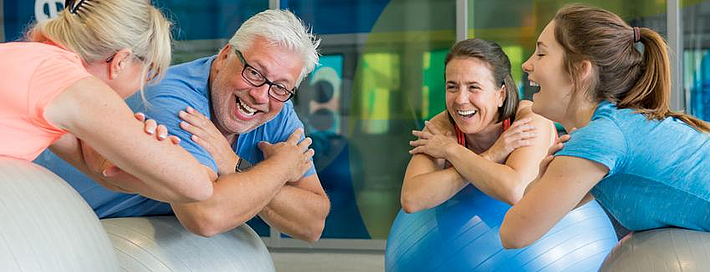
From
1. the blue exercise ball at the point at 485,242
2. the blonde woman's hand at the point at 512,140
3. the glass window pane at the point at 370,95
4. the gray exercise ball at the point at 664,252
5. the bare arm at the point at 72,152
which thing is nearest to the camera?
the gray exercise ball at the point at 664,252

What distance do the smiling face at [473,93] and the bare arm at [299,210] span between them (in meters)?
0.68

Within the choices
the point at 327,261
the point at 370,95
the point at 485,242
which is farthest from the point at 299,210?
the point at 370,95

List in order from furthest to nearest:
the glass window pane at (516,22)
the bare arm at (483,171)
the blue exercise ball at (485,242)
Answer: the glass window pane at (516,22) < the bare arm at (483,171) < the blue exercise ball at (485,242)

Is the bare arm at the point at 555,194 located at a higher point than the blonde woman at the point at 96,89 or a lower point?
lower

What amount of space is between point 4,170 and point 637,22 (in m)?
4.40

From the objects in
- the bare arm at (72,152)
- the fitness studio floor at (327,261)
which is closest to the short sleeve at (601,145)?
the bare arm at (72,152)

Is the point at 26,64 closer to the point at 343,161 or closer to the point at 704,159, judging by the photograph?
the point at 704,159

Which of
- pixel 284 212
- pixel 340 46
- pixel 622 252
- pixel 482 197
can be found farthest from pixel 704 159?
pixel 340 46

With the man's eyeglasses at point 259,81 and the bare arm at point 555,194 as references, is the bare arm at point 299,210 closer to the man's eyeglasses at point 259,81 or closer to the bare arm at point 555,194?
the man's eyeglasses at point 259,81

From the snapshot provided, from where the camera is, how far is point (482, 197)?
2.60 metres

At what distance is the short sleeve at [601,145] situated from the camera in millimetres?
1747

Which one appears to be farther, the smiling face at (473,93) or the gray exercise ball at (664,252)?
the smiling face at (473,93)

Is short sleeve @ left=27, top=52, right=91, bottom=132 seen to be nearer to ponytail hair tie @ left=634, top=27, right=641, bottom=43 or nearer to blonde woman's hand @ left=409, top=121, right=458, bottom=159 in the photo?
ponytail hair tie @ left=634, top=27, right=641, bottom=43

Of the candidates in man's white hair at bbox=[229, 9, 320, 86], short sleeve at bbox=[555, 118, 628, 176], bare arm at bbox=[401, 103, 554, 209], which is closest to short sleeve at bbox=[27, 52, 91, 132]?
man's white hair at bbox=[229, 9, 320, 86]
